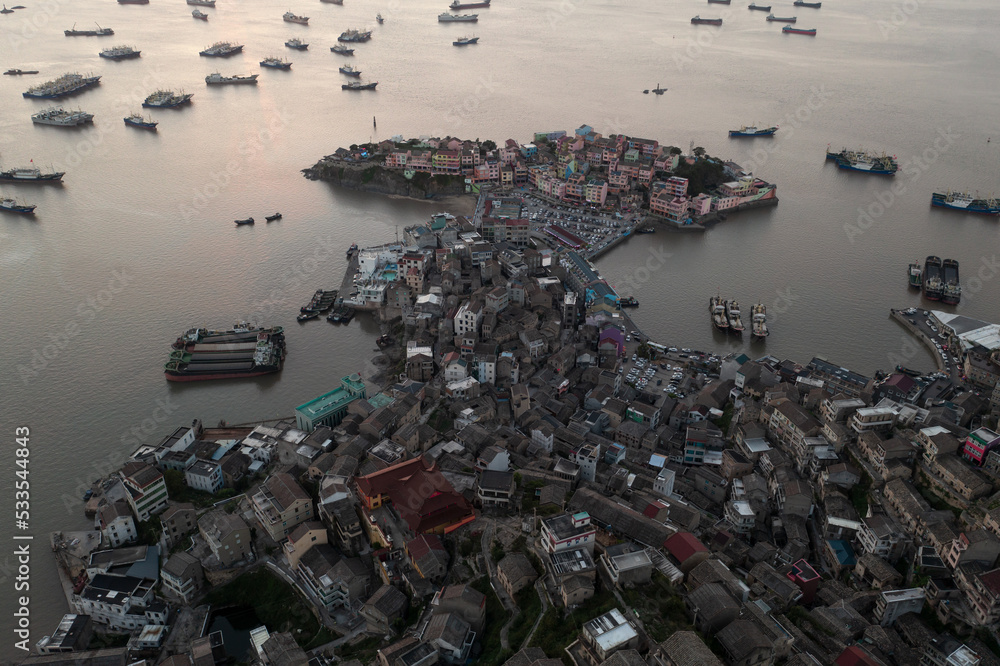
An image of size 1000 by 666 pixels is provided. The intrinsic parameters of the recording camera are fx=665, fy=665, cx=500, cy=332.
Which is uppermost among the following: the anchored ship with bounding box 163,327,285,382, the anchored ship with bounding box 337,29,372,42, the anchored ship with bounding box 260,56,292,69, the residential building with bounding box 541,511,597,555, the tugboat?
the tugboat

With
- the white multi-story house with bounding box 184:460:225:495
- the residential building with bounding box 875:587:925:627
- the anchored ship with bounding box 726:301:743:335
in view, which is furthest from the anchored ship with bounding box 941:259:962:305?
the white multi-story house with bounding box 184:460:225:495

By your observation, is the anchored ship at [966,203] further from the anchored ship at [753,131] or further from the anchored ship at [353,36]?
the anchored ship at [353,36]

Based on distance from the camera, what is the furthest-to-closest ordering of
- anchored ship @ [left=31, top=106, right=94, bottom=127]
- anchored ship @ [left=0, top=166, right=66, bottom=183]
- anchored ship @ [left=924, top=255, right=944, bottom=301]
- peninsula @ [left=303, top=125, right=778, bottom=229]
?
anchored ship @ [left=31, top=106, right=94, bottom=127], anchored ship @ [left=0, top=166, right=66, bottom=183], peninsula @ [left=303, top=125, right=778, bottom=229], anchored ship @ [left=924, top=255, right=944, bottom=301]

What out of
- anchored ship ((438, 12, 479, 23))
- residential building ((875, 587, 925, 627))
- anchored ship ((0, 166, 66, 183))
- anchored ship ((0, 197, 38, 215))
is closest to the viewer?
residential building ((875, 587, 925, 627))

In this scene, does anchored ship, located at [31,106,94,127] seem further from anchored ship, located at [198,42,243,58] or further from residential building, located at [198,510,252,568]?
residential building, located at [198,510,252,568]

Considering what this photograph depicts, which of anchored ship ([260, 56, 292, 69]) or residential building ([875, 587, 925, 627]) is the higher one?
anchored ship ([260, 56, 292, 69])

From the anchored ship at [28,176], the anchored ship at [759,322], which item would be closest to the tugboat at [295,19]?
the anchored ship at [28,176]
